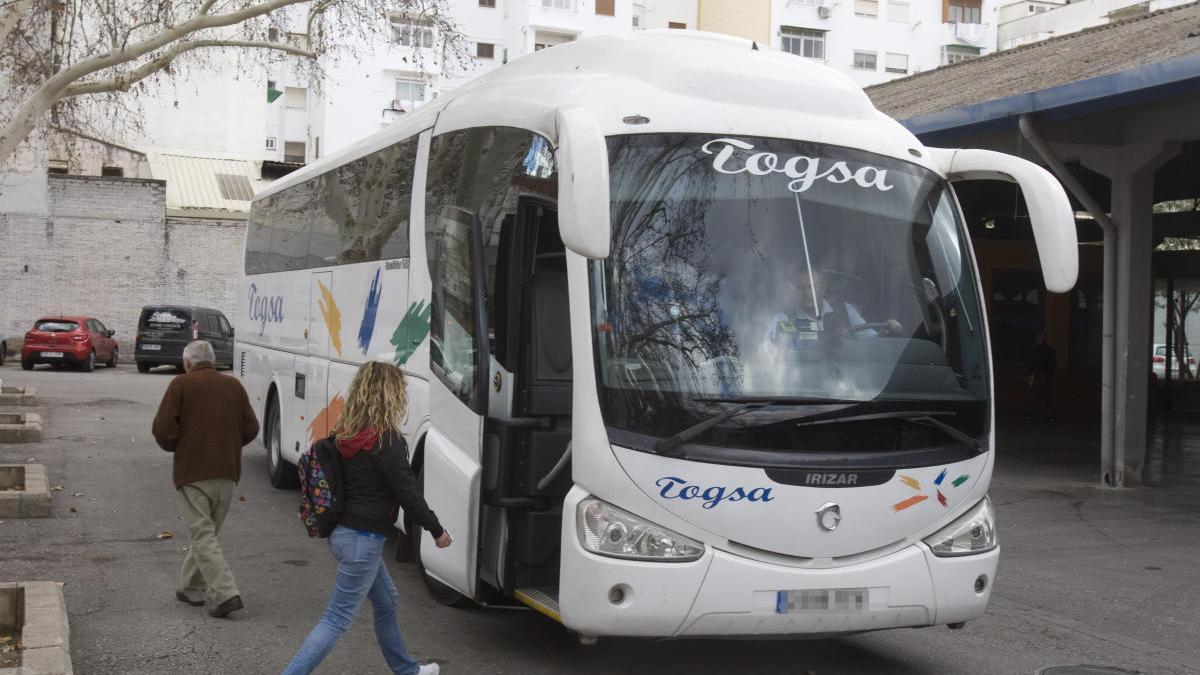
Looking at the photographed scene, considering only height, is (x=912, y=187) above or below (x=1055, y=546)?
above

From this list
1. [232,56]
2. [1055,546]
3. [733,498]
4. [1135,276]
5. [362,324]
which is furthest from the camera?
[232,56]

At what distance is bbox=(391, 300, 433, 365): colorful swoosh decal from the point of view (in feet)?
27.0

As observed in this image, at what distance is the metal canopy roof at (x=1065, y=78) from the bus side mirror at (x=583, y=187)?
8796mm

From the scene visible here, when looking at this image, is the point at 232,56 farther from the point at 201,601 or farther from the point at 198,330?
the point at 201,601

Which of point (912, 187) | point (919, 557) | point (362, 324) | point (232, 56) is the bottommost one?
point (919, 557)

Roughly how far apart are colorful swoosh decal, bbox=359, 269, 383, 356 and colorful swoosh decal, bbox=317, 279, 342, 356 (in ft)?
2.41

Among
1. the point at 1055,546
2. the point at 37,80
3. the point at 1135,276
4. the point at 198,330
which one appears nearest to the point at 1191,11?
the point at 1135,276

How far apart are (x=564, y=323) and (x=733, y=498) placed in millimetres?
1417

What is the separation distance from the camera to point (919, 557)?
6.33 m

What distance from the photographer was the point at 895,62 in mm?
71750

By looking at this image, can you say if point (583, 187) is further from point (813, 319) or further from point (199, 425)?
point (199, 425)

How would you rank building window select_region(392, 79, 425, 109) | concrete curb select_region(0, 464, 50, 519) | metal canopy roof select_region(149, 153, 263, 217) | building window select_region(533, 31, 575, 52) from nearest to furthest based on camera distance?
concrete curb select_region(0, 464, 50, 519) → metal canopy roof select_region(149, 153, 263, 217) → building window select_region(533, 31, 575, 52) → building window select_region(392, 79, 425, 109)

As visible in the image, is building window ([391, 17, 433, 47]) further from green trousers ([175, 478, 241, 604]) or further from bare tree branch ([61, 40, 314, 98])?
green trousers ([175, 478, 241, 604])

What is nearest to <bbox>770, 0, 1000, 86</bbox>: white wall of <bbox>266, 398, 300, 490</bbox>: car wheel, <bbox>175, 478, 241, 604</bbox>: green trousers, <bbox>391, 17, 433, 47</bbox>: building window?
<bbox>391, 17, 433, 47</bbox>: building window
